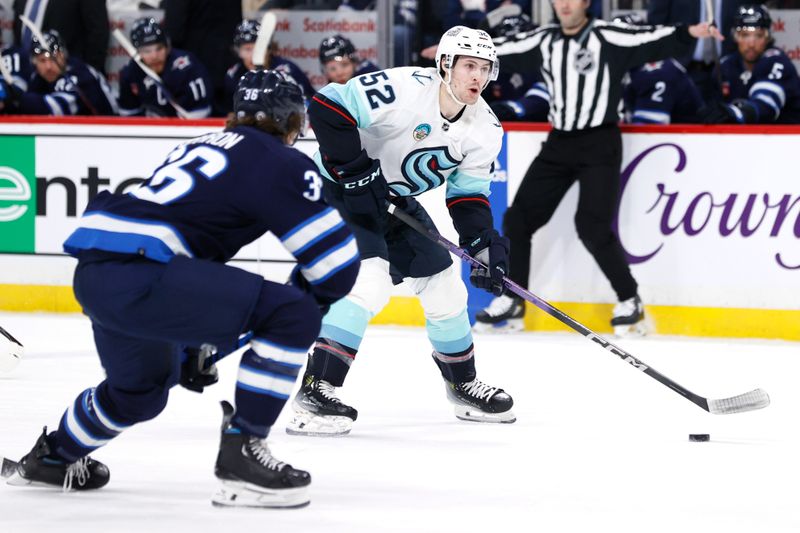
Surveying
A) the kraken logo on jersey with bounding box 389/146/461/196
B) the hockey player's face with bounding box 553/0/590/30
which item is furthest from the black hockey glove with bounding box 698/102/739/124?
the kraken logo on jersey with bounding box 389/146/461/196

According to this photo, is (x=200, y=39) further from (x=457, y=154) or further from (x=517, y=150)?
(x=457, y=154)

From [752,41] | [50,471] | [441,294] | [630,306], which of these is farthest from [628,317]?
[50,471]

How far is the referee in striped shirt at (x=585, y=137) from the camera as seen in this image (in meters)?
5.80

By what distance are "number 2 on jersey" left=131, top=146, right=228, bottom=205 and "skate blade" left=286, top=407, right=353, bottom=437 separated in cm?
119

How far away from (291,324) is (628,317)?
3.12m

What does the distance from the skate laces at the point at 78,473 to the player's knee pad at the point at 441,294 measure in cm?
127

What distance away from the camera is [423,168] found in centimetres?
404

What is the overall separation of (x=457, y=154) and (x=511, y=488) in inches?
44.5

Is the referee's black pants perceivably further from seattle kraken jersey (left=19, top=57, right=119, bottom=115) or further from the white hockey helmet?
seattle kraken jersey (left=19, top=57, right=119, bottom=115)

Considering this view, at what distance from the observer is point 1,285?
6.48 meters

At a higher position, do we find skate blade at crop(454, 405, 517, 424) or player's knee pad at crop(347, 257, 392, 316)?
player's knee pad at crop(347, 257, 392, 316)

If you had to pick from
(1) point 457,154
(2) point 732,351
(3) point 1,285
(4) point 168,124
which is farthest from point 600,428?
(3) point 1,285

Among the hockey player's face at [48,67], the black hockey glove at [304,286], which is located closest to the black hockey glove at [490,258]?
the black hockey glove at [304,286]

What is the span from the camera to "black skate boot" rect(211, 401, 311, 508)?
9.74ft
